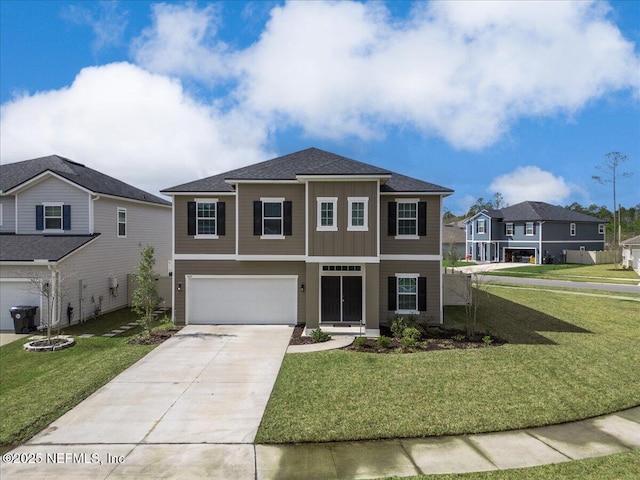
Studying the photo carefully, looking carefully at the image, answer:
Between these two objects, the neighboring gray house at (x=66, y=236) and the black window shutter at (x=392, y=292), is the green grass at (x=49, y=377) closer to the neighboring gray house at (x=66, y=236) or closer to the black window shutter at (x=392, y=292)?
the neighboring gray house at (x=66, y=236)

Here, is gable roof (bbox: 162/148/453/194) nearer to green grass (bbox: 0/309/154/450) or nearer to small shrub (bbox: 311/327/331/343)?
small shrub (bbox: 311/327/331/343)

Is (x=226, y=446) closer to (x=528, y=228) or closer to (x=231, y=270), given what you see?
(x=231, y=270)

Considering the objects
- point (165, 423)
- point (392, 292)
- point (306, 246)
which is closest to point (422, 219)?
point (392, 292)

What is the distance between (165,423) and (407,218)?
465 inches

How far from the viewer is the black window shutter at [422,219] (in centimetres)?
1667

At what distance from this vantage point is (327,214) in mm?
15391

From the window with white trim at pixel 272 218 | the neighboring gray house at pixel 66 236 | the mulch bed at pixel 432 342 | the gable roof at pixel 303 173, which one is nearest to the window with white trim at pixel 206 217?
the gable roof at pixel 303 173

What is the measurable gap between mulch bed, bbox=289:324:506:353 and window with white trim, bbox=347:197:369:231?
13.5ft

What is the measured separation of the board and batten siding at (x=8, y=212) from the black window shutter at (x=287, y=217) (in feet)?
45.3

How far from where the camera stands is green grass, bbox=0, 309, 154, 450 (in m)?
8.48

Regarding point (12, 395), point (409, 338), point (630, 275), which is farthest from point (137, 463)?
point (630, 275)

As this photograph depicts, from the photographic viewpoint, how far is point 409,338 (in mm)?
13398

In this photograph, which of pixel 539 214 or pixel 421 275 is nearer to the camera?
pixel 421 275

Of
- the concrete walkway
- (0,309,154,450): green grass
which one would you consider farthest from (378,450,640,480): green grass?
(0,309,154,450): green grass
